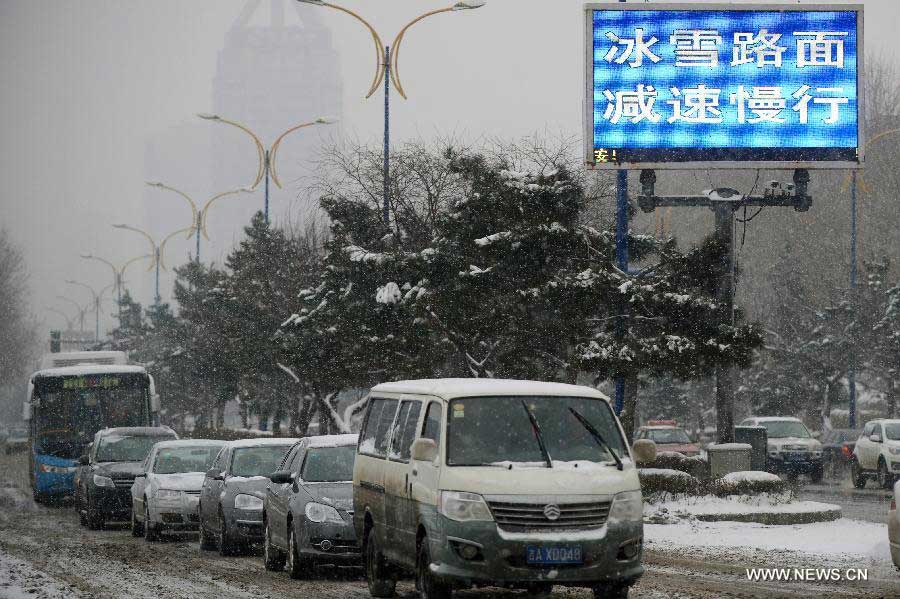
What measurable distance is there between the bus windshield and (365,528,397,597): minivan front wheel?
23.6 meters

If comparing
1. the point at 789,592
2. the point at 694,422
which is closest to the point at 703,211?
the point at 694,422

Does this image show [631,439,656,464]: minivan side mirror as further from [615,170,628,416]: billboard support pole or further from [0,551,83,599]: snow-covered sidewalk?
[615,170,628,416]: billboard support pole

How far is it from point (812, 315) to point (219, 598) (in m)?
47.5

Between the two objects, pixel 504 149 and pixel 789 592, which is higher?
pixel 504 149

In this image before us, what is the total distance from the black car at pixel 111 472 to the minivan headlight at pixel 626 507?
576 inches

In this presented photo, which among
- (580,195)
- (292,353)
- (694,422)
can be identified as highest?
(580,195)

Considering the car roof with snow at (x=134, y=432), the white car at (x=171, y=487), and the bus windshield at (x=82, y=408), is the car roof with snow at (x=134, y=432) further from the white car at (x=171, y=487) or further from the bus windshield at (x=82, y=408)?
the bus windshield at (x=82, y=408)

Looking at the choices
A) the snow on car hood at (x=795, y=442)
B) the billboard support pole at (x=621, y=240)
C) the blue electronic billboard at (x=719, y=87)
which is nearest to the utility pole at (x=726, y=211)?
the blue electronic billboard at (x=719, y=87)

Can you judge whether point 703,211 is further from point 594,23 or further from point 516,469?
point 516,469

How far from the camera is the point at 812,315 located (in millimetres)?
58750

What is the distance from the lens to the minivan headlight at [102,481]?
1073 inches

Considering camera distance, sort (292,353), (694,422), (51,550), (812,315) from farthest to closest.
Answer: (694,422) → (812,315) → (292,353) → (51,550)

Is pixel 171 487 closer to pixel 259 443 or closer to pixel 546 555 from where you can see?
pixel 259 443

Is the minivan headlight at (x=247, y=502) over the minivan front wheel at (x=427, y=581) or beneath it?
beneath
